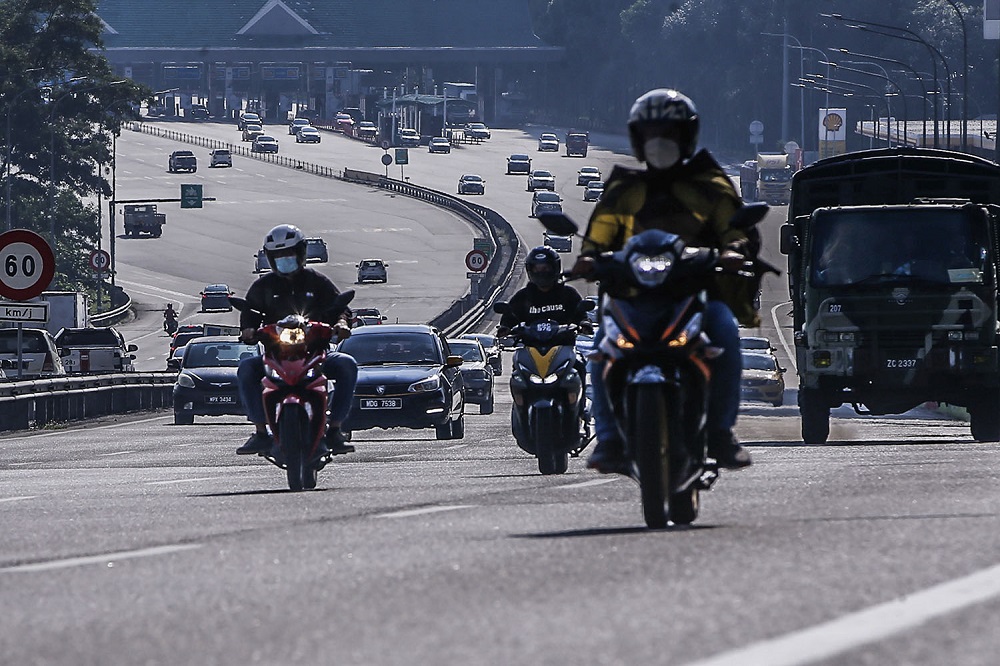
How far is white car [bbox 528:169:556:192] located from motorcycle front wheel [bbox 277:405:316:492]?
4955 inches

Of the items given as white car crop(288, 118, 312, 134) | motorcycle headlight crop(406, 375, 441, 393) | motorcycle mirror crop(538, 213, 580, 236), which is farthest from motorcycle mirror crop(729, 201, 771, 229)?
white car crop(288, 118, 312, 134)

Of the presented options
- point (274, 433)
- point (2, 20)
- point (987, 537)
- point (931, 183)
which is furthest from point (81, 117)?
point (987, 537)

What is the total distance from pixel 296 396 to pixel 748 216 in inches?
218

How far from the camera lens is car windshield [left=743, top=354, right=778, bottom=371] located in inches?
1775

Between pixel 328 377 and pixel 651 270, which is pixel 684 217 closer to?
pixel 651 270

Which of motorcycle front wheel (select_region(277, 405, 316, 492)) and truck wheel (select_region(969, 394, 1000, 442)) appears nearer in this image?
motorcycle front wheel (select_region(277, 405, 316, 492))

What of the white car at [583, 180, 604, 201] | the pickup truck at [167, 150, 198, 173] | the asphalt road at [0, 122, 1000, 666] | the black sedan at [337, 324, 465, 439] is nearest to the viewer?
the asphalt road at [0, 122, 1000, 666]

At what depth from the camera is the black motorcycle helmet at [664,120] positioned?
9219 millimetres

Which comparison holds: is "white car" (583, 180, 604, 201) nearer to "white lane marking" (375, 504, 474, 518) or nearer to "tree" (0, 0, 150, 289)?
"tree" (0, 0, 150, 289)

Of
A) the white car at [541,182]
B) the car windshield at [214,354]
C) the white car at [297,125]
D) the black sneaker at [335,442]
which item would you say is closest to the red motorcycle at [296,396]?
the black sneaker at [335,442]

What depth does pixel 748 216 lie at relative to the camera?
8.99 m

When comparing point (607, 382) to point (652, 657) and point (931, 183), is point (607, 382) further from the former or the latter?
point (931, 183)

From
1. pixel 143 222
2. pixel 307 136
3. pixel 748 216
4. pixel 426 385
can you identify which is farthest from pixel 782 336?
pixel 307 136

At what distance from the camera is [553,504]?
11031mm
